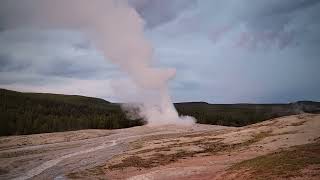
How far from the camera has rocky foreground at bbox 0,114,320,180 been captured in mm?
39188

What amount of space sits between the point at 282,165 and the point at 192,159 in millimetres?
23575

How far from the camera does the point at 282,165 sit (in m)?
38.1

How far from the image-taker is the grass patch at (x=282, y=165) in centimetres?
3578

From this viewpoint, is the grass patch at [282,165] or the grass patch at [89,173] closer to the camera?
the grass patch at [282,165]

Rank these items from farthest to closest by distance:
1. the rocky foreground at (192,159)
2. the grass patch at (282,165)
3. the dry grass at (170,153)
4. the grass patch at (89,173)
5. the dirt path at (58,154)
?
the dry grass at (170,153), the dirt path at (58,154), the grass patch at (89,173), the rocky foreground at (192,159), the grass patch at (282,165)

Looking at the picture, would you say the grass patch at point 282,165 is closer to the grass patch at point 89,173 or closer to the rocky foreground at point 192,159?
the rocky foreground at point 192,159

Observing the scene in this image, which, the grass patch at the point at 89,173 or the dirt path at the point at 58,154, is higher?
the dirt path at the point at 58,154

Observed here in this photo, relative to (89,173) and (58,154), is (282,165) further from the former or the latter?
(58,154)

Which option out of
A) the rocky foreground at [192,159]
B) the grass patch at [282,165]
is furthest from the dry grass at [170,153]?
the grass patch at [282,165]

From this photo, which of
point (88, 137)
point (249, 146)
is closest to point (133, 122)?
point (88, 137)

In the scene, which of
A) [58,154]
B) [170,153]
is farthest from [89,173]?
[58,154]

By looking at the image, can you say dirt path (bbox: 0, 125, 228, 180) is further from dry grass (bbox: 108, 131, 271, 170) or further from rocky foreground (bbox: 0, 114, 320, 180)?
dry grass (bbox: 108, 131, 271, 170)

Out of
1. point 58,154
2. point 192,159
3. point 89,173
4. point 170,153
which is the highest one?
point 170,153

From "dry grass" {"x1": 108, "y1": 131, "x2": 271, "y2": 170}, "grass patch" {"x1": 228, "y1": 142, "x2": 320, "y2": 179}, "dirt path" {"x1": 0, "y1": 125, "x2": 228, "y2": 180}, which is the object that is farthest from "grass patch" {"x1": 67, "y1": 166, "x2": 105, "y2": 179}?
"grass patch" {"x1": 228, "y1": 142, "x2": 320, "y2": 179}
